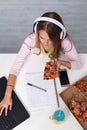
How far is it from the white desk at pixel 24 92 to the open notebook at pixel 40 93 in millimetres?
29

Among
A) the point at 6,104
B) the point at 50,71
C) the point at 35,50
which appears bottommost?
the point at 6,104

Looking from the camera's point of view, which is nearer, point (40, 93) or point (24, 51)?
point (40, 93)

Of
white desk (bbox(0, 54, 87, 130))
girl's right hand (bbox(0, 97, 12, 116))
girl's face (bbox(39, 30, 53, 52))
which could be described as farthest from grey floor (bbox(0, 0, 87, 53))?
girl's right hand (bbox(0, 97, 12, 116))

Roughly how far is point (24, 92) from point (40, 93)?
0.30 ft

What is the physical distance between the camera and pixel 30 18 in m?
2.47

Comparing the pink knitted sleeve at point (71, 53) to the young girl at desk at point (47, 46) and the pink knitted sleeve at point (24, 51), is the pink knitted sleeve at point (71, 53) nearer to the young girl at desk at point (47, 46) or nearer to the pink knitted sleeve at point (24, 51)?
the young girl at desk at point (47, 46)

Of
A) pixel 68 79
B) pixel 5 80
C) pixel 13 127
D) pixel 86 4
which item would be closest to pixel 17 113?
pixel 13 127

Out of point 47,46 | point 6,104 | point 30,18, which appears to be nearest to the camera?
point 6,104

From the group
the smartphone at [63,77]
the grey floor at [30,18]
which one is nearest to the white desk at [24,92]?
the smartphone at [63,77]

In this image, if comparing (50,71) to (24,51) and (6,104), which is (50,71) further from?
(6,104)

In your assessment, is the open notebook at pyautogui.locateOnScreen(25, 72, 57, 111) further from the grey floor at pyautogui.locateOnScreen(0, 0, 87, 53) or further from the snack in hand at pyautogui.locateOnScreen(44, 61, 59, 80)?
the grey floor at pyautogui.locateOnScreen(0, 0, 87, 53)

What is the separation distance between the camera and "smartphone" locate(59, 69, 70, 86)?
1.52m

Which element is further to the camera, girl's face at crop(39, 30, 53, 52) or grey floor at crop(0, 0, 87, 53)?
grey floor at crop(0, 0, 87, 53)

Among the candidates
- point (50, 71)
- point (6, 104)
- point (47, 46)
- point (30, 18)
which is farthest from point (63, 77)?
point (30, 18)
